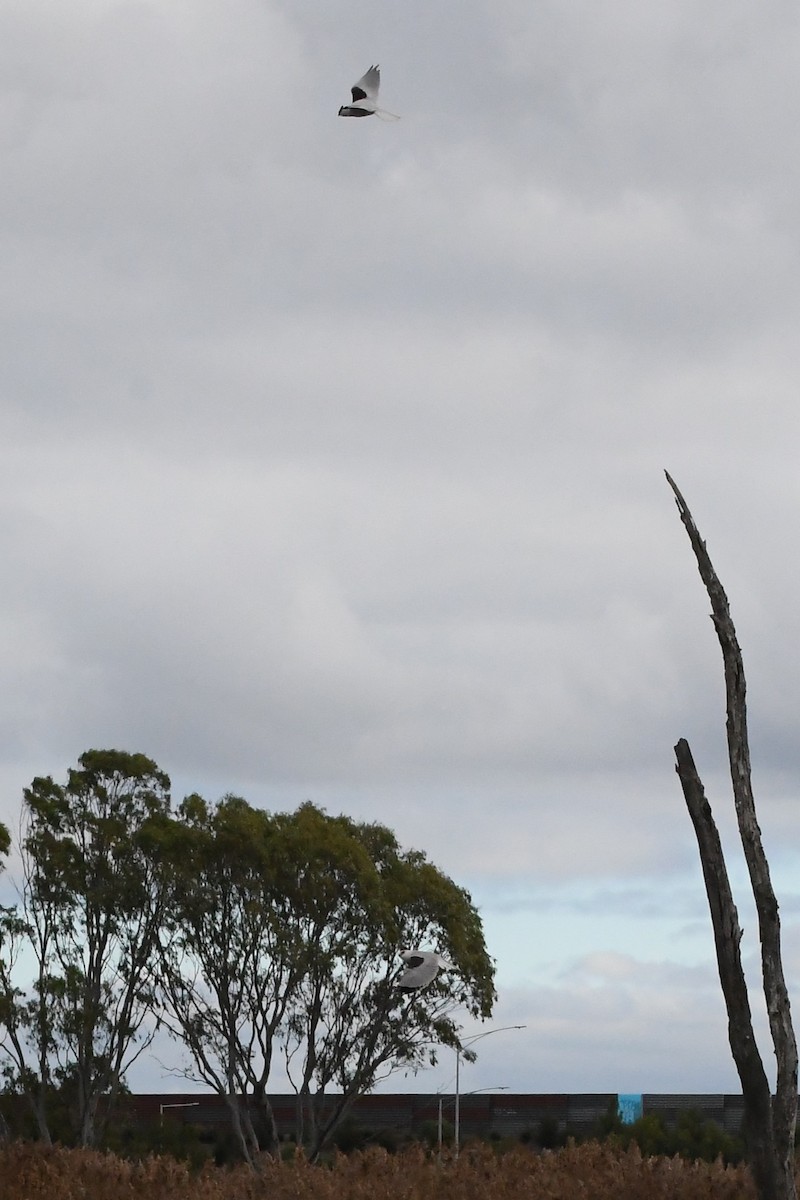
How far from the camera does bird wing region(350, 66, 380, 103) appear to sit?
1524 centimetres

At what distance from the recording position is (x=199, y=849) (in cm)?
4231

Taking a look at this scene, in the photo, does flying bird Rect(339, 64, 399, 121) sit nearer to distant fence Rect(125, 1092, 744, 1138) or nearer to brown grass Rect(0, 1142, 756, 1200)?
brown grass Rect(0, 1142, 756, 1200)

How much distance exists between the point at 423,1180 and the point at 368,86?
10.8 metres

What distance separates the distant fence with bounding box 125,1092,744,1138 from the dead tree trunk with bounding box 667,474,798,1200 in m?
41.2

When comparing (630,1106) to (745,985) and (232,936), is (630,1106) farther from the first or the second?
(745,985)

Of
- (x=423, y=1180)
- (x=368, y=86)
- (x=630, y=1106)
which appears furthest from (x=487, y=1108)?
(x=368, y=86)

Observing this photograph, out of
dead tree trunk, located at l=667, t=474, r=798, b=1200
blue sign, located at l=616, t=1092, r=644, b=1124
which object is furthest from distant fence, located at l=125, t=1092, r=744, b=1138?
dead tree trunk, located at l=667, t=474, r=798, b=1200

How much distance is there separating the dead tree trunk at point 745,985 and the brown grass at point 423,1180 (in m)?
1.26

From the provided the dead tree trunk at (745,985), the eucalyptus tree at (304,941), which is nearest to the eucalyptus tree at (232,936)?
the eucalyptus tree at (304,941)

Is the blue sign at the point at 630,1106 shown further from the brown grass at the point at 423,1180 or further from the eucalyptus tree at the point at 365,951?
the brown grass at the point at 423,1180

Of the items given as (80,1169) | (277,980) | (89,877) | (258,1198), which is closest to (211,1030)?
(277,980)

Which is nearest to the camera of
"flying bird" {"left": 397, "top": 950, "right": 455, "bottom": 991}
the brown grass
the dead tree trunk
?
the dead tree trunk

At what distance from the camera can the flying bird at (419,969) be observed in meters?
35.0

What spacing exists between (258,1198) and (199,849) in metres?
24.9
